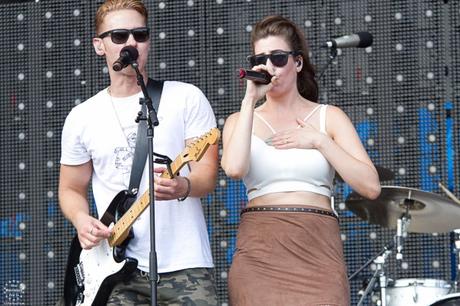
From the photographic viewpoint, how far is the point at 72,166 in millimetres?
4609

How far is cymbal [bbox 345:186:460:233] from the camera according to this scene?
5.82 metres

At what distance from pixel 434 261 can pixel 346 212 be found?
2.08 ft

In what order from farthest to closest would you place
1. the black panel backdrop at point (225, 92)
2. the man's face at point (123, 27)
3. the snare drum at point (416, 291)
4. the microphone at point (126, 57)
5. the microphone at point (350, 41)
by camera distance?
the black panel backdrop at point (225, 92)
the snare drum at point (416, 291)
the microphone at point (350, 41)
the man's face at point (123, 27)
the microphone at point (126, 57)

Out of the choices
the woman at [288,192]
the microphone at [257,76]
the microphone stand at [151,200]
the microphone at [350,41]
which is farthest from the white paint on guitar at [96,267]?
the microphone at [350,41]

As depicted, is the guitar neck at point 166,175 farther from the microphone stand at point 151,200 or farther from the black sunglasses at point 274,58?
the black sunglasses at point 274,58

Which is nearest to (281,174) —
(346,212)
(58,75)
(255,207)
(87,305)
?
(255,207)

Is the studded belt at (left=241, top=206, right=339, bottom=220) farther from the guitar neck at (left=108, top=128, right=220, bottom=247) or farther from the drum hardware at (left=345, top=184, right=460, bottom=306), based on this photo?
the drum hardware at (left=345, top=184, right=460, bottom=306)

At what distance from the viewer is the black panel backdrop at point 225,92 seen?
6.66 m

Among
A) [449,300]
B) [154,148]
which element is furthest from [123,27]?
[449,300]

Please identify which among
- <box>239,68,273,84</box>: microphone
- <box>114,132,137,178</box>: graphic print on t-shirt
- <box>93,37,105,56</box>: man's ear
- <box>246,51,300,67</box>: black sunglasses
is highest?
<box>93,37,105,56</box>: man's ear

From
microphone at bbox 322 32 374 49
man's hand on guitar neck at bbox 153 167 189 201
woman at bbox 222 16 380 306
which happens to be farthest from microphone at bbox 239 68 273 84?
microphone at bbox 322 32 374 49

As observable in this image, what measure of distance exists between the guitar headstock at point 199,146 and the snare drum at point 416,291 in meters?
2.38

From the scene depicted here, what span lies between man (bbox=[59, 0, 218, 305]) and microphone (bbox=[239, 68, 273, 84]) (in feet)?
1.24

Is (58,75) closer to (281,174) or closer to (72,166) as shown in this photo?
(72,166)
